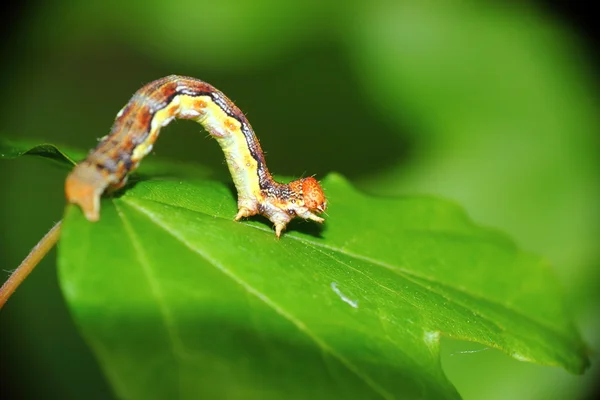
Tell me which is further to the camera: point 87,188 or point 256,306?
point 87,188

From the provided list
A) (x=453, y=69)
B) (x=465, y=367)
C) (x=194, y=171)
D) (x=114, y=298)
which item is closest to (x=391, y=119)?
(x=453, y=69)

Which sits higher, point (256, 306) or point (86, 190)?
point (86, 190)

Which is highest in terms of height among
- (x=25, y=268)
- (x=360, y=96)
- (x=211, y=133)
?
(x=360, y=96)

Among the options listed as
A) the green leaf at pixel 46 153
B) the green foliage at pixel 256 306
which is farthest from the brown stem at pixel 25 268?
the green leaf at pixel 46 153

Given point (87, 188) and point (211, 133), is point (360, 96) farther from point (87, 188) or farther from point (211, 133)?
point (87, 188)

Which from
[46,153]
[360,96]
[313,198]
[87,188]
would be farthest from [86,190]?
[360,96]

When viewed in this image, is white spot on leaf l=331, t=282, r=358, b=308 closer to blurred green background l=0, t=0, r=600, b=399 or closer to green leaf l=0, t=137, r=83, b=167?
green leaf l=0, t=137, r=83, b=167

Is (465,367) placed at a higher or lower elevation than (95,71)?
lower

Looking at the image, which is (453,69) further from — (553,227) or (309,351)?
(309,351)
